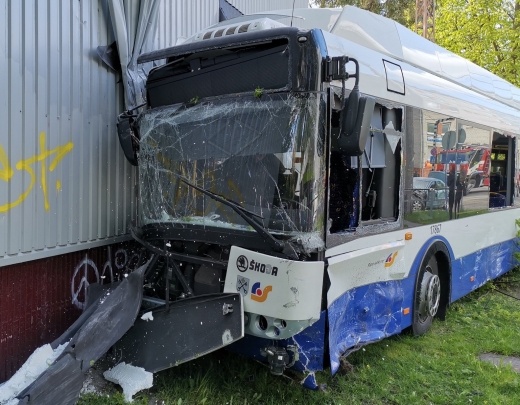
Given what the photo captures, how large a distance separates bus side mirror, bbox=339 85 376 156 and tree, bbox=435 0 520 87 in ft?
45.0

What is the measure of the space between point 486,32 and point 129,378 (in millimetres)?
14881

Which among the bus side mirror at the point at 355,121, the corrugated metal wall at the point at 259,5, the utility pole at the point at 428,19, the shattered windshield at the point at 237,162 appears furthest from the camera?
the utility pole at the point at 428,19

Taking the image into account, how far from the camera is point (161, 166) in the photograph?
4391mm

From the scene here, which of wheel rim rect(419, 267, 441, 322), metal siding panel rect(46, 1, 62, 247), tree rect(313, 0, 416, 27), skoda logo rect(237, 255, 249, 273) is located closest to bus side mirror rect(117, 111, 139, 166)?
metal siding panel rect(46, 1, 62, 247)

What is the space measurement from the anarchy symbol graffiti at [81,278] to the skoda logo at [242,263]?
220 centimetres

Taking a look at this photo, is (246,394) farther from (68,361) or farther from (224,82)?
(224,82)

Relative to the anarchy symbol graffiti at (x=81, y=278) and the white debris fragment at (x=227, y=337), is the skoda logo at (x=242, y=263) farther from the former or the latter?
the anarchy symbol graffiti at (x=81, y=278)

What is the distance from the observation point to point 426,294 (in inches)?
207

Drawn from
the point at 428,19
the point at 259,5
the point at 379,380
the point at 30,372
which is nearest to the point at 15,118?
the point at 30,372

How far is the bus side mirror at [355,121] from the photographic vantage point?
130 inches

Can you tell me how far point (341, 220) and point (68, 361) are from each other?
7.47 feet

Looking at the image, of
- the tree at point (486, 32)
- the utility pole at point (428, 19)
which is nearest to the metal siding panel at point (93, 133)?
the utility pole at point (428, 19)

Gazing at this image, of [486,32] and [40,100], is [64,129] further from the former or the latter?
[486,32]

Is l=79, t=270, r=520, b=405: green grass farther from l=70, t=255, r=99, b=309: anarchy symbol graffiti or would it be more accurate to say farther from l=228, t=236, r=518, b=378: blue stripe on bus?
l=70, t=255, r=99, b=309: anarchy symbol graffiti
